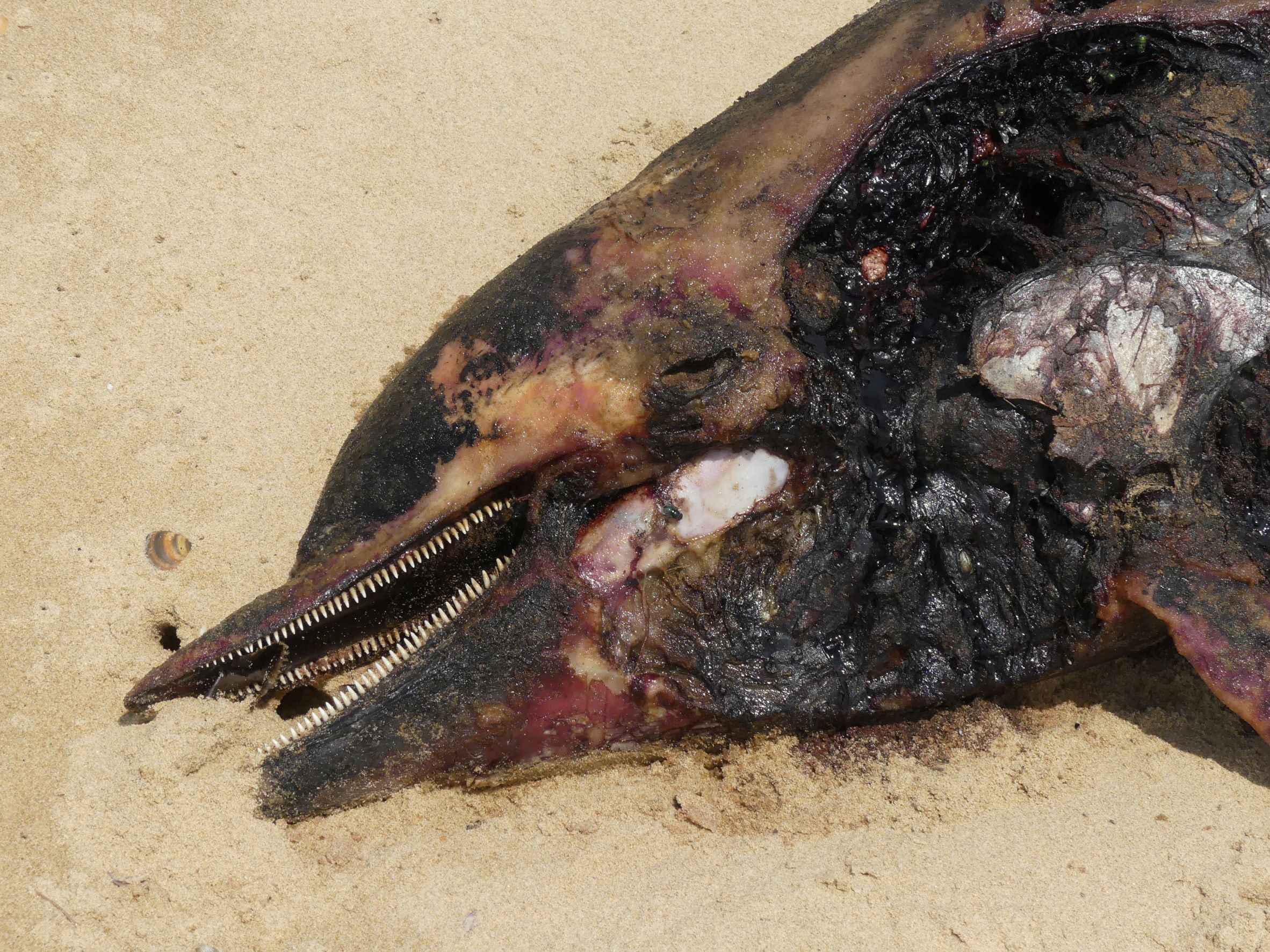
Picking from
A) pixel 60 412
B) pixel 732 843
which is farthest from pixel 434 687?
pixel 60 412

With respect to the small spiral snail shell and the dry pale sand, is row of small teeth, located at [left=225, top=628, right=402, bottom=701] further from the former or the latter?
the small spiral snail shell

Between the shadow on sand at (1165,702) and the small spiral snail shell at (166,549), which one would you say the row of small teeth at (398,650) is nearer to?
the small spiral snail shell at (166,549)

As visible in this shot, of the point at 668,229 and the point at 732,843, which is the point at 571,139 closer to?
the point at 668,229

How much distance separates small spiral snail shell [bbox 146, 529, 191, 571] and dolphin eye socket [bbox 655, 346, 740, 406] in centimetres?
188

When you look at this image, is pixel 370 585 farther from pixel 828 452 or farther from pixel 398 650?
pixel 828 452

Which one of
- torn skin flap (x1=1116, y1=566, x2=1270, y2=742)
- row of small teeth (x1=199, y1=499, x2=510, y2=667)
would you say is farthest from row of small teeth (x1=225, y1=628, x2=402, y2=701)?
torn skin flap (x1=1116, y1=566, x2=1270, y2=742)

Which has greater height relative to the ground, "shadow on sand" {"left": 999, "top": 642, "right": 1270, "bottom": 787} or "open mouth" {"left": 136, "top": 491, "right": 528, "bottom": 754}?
"open mouth" {"left": 136, "top": 491, "right": 528, "bottom": 754}

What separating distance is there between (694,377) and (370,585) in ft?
3.77

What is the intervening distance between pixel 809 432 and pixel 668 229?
30.0 inches

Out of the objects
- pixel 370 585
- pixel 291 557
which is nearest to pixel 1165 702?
pixel 370 585

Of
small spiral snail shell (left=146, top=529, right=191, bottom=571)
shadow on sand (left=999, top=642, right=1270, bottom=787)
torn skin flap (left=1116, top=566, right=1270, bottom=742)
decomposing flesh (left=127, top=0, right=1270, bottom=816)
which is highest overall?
small spiral snail shell (left=146, top=529, right=191, bottom=571)

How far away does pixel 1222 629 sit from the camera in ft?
9.90

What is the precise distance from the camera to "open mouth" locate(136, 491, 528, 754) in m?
3.15

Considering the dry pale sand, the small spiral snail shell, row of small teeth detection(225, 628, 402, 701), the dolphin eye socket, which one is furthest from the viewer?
the small spiral snail shell
